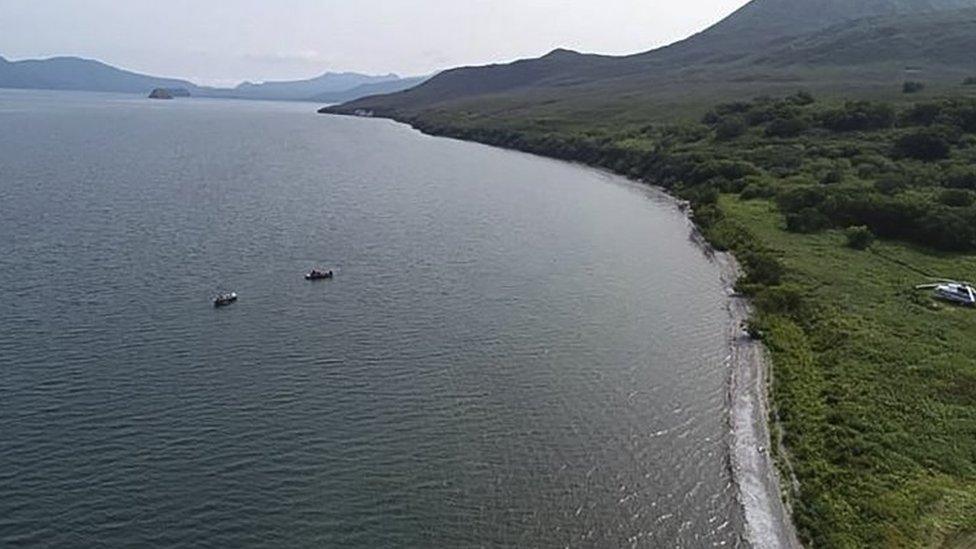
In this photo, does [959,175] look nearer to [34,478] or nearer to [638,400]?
[638,400]

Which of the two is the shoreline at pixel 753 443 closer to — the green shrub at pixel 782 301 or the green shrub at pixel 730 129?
the green shrub at pixel 782 301

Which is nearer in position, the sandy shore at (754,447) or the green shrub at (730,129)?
the sandy shore at (754,447)

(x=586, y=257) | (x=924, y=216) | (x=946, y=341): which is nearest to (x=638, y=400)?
(x=946, y=341)

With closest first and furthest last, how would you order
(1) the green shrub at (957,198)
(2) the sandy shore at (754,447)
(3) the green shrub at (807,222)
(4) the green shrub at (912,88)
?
(2) the sandy shore at (754,447) → (3) the green shrub at (807,222) → (1) the green shrub at (957,198) → (4) the green shrub at (912,88)

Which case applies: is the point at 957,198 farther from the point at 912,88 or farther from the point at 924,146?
the point at 912,88

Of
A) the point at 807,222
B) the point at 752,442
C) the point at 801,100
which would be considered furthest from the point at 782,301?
the point at 801,100

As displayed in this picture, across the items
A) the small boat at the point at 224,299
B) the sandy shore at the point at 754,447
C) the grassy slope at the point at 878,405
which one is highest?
the small boat at the point at 224,299

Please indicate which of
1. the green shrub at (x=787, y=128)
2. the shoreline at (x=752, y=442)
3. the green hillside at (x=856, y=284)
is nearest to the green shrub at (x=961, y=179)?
the green hillside at (x=856, y=284)
